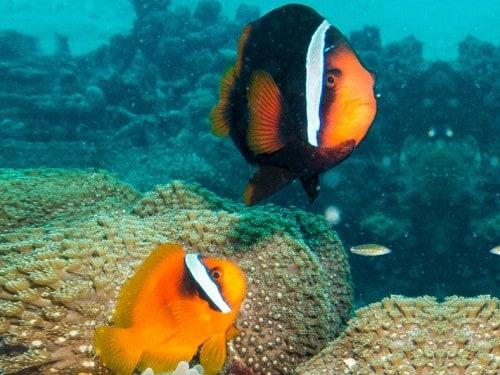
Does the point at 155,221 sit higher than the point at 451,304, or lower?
higher

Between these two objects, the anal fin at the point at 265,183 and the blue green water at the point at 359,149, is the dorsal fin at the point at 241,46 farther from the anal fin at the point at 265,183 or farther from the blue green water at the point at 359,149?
the blue green water at the point at 359,149

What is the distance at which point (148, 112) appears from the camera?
1456cm

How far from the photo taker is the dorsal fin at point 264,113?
134 cm

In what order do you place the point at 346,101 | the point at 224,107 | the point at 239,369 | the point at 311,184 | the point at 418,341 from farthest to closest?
the point at 239,369, the point at 418,341, the point at 224,107, the point at 311,184, the point at 346,101

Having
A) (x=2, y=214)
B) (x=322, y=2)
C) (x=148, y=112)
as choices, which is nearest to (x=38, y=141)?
(x=148, y=112)

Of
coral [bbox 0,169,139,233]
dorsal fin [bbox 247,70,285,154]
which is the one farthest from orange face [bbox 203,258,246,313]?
coral [bbox 0,169,139,233]

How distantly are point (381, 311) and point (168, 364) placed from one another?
1679 mm

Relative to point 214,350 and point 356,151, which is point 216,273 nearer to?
point 214,350

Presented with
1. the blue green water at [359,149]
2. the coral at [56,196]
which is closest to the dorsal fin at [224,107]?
the coral at [56,196]

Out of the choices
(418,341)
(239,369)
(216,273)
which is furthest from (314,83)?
(239,369)

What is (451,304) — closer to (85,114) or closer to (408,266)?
(408,266)

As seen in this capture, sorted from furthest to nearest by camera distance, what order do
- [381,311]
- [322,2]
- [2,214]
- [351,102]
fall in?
[322,2] < [2,214] < [381,311] < [351,102]

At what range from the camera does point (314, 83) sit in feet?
4.29

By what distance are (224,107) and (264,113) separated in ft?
1.09
